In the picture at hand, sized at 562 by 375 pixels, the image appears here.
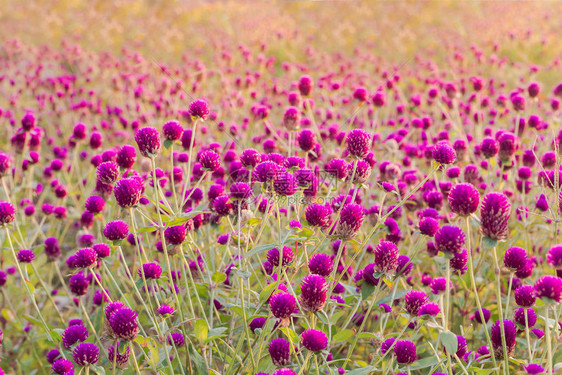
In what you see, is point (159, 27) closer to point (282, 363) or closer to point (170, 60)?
point (170, 60)

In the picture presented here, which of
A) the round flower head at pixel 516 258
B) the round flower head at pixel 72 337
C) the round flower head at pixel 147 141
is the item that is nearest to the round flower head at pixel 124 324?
the round flower head at pixel 72 337

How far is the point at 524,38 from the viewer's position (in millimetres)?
9719

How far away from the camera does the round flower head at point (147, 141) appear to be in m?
1.68

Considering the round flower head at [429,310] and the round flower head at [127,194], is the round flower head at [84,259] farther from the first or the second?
the round flower head at [429,310]

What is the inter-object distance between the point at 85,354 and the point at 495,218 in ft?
3.98

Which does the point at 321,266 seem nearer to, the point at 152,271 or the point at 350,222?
the point at 350,222

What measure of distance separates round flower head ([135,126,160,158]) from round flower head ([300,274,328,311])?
0.66 m

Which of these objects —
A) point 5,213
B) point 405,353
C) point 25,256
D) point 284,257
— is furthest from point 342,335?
point 25,256

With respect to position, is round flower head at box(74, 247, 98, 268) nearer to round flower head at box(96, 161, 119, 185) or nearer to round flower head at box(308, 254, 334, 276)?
round flower head at box(96, 161, 119, 185)

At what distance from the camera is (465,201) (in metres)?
1.40

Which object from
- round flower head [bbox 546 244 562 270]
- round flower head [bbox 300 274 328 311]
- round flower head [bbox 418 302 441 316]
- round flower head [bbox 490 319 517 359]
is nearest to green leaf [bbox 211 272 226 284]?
round flower head [bbox 300 274 328 311]

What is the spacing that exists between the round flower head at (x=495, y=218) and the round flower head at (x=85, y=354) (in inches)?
45.6

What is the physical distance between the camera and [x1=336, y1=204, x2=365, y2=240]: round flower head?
5.49 ft

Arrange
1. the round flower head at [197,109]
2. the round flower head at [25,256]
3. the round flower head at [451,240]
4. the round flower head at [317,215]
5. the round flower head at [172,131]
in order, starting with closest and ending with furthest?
the round flower head at [451,240]
the round flower head at [317,215]
the round flower head at [172,131]
the round flower head at [197,109]
the round flower head at [25,256]
